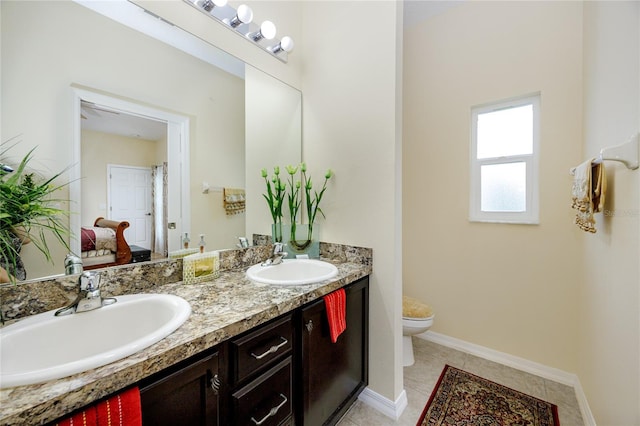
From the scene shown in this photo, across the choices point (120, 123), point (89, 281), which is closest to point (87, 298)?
point (89, 281)

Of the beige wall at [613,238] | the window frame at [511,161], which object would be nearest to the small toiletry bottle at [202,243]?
the beige wall at [613,238]

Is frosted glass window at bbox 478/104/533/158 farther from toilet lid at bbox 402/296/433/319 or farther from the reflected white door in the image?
the reflected white door

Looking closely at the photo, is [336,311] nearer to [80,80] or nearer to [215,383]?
[215,383]

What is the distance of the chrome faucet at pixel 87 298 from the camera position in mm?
830

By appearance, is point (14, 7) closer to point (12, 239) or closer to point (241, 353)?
point (12, 239)

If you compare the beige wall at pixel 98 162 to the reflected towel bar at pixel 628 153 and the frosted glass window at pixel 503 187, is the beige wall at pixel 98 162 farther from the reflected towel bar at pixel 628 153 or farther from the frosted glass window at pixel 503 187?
the frosted glass window at pixel 503 187

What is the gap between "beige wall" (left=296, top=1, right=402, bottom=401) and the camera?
1.52 m

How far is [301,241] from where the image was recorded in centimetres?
180

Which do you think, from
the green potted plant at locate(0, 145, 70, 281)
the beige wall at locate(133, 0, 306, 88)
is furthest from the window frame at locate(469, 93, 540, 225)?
the green potted plant at locate(0, 145, 70, 281)

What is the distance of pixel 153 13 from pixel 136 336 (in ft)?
4.44

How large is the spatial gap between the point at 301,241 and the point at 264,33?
131cm

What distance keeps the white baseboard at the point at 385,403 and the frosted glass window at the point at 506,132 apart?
1952mm

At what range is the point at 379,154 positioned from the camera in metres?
1.56

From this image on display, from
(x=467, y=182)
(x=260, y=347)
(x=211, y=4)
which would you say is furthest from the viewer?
(x=467, y=182)
